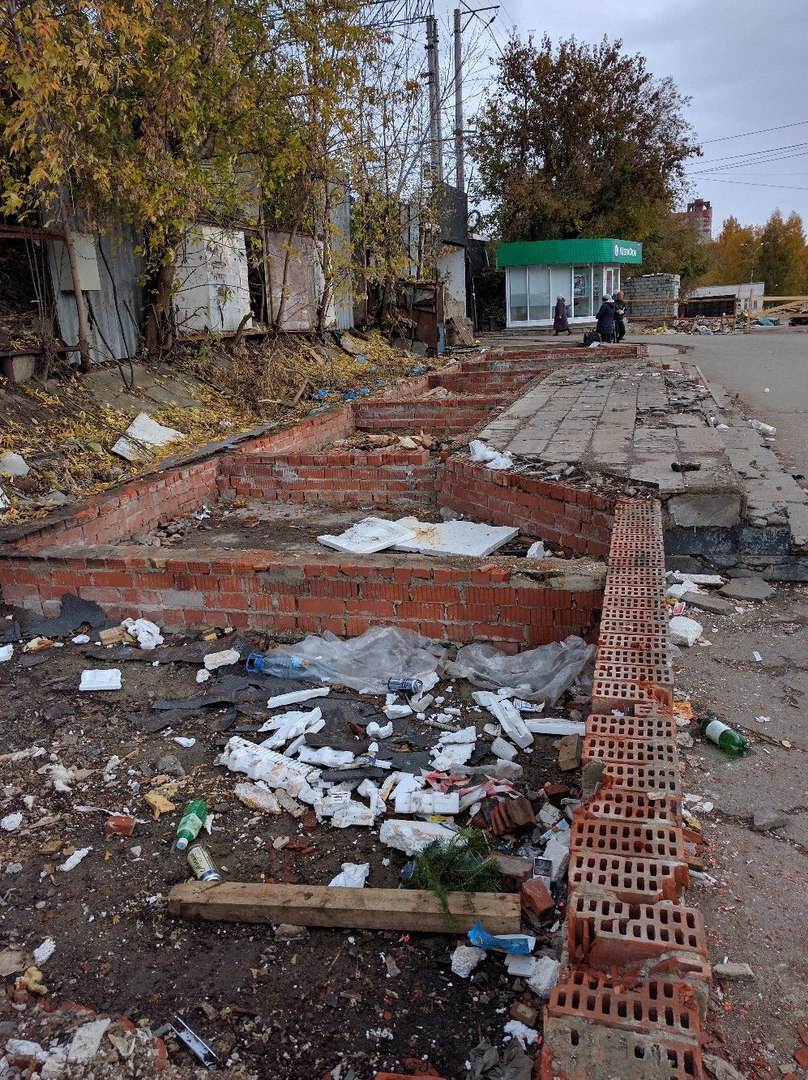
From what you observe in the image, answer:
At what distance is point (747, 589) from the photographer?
4547 mm

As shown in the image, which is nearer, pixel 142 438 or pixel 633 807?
pixel 633 807

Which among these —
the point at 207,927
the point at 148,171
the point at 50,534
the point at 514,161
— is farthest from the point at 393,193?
the point at 514,161

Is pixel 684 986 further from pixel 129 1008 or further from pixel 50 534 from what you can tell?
pixel 50 534

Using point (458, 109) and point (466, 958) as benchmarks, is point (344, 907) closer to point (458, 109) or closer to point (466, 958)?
point (466, 958)

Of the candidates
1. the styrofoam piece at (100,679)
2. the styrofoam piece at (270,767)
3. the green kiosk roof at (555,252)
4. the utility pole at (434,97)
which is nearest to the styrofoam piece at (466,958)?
the styrofoam piece at (270,767)

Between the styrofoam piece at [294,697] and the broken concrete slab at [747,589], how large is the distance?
7.99 ft

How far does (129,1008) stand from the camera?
6.81 ft

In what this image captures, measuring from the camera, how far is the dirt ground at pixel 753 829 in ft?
6.09

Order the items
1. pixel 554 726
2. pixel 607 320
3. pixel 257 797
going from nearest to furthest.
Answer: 1. pixel 257 797
2. pixel 554 726
3. pixel 607 320

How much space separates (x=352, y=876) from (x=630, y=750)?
988mm

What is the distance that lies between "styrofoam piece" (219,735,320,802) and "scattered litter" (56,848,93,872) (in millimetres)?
623

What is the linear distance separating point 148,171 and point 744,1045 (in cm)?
802

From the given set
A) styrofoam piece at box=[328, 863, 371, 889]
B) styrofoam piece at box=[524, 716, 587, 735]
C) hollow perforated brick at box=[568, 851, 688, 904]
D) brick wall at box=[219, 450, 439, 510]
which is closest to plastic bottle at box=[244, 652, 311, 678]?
styrofoam piece at box=[524, 716, 587, 735]

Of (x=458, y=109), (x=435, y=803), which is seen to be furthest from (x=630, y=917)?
(x=458, y=109)
